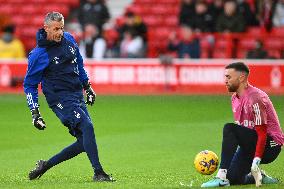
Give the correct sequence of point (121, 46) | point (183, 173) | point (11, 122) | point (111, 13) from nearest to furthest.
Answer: point (183, 173)
point (11, 122)
point (121, 46)
point (111, 13)

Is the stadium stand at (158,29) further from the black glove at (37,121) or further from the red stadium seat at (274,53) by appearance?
the black glove at (37,121)

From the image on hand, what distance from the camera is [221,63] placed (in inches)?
915

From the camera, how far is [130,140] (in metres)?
15.3

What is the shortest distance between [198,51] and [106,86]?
8.04 feet

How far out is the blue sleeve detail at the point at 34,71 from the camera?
10703 millimetres

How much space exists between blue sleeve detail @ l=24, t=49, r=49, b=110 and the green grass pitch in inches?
38.1

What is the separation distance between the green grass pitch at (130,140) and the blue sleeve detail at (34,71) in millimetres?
968

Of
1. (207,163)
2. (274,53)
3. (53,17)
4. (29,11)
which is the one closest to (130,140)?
(53,17)

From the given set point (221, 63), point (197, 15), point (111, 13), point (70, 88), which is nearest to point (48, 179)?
point (70, 88)

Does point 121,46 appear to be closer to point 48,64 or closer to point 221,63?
point 221,63

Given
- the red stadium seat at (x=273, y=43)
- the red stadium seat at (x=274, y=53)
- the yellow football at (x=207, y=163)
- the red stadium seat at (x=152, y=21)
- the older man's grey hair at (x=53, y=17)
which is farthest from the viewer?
the red stadium seat at (x=152, y=21)

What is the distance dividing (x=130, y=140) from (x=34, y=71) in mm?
4838

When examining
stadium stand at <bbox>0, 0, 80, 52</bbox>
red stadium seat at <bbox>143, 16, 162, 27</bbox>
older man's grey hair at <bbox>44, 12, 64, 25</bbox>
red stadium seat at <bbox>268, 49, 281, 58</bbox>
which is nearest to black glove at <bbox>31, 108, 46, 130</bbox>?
older man's grey hair at <bbox>44, 12, 64, 25</bbox>

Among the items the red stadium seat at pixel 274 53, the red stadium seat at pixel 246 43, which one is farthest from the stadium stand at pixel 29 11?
the red stadium seat at pixel 274 53
